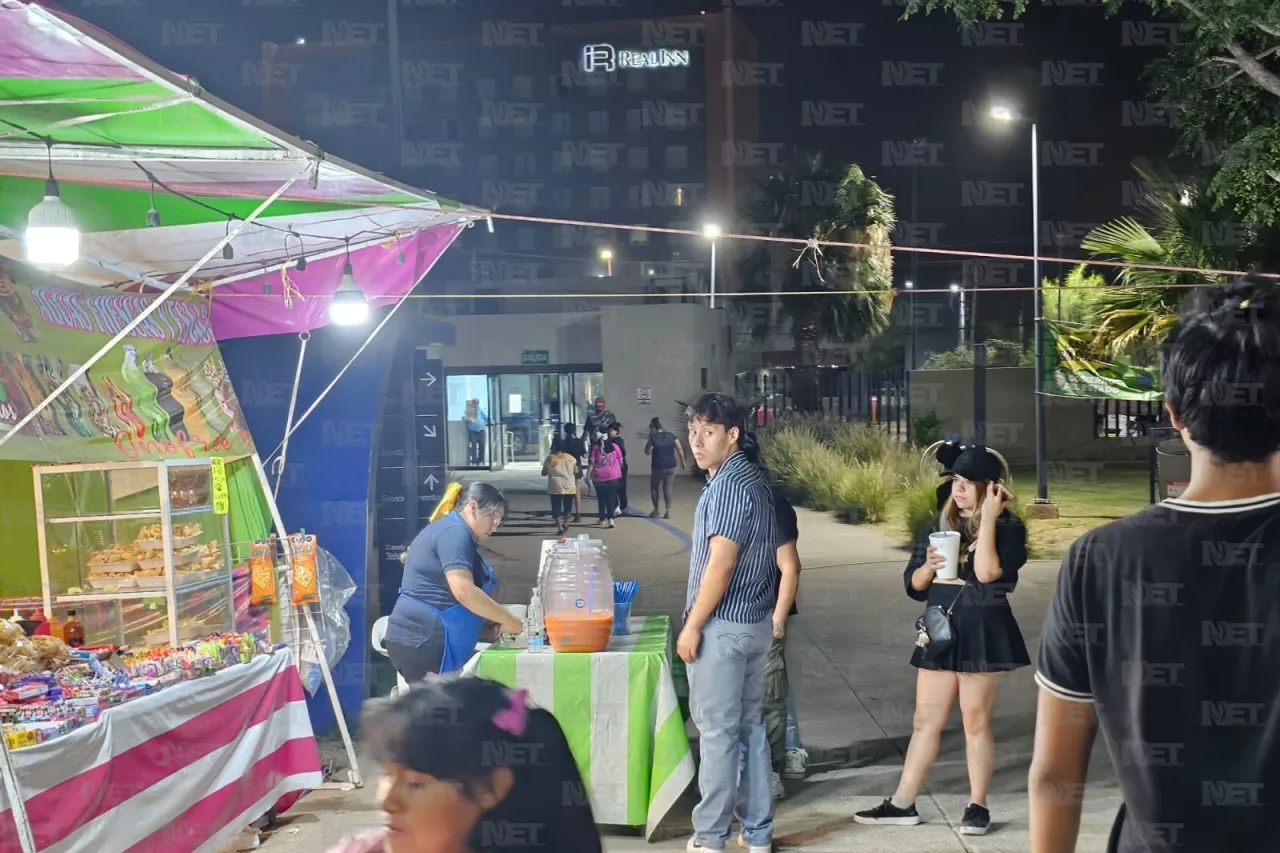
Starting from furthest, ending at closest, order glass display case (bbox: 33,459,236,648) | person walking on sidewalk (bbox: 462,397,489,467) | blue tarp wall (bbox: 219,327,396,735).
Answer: person walking on sidewalk (bbox: 462,397,489,467), blue tarp wall (bbox: 219,327,396,735), glass display case (bbox: 33,459,236,648)

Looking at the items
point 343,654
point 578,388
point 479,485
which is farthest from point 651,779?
point 578,388

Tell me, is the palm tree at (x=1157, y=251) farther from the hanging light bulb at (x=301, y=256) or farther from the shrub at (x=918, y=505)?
the hanging light bulb at (x=301, y=256)

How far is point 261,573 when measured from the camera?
19.3ft

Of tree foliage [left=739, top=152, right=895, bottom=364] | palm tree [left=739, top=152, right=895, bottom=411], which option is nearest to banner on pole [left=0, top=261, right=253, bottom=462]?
palm tree [left=739, top=152, right=895, bottom=411]

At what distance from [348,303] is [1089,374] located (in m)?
8.40

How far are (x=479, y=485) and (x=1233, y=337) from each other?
375 centimetres

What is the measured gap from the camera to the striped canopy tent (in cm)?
302

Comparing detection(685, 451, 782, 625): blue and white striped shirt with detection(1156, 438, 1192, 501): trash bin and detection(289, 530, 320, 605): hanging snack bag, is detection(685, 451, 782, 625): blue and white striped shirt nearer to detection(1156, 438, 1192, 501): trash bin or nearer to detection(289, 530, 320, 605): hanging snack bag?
detection(289, 530, 320, 605): hanging snack bag

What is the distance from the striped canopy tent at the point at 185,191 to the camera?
302 cm

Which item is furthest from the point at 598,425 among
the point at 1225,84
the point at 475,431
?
the point at 1225,84

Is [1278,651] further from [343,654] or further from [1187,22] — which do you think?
[1187,22]

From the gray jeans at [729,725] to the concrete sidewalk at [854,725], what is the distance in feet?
1.06

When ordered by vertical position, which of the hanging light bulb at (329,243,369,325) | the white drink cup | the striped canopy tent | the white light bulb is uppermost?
the striped canopy tent

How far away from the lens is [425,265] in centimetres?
621
